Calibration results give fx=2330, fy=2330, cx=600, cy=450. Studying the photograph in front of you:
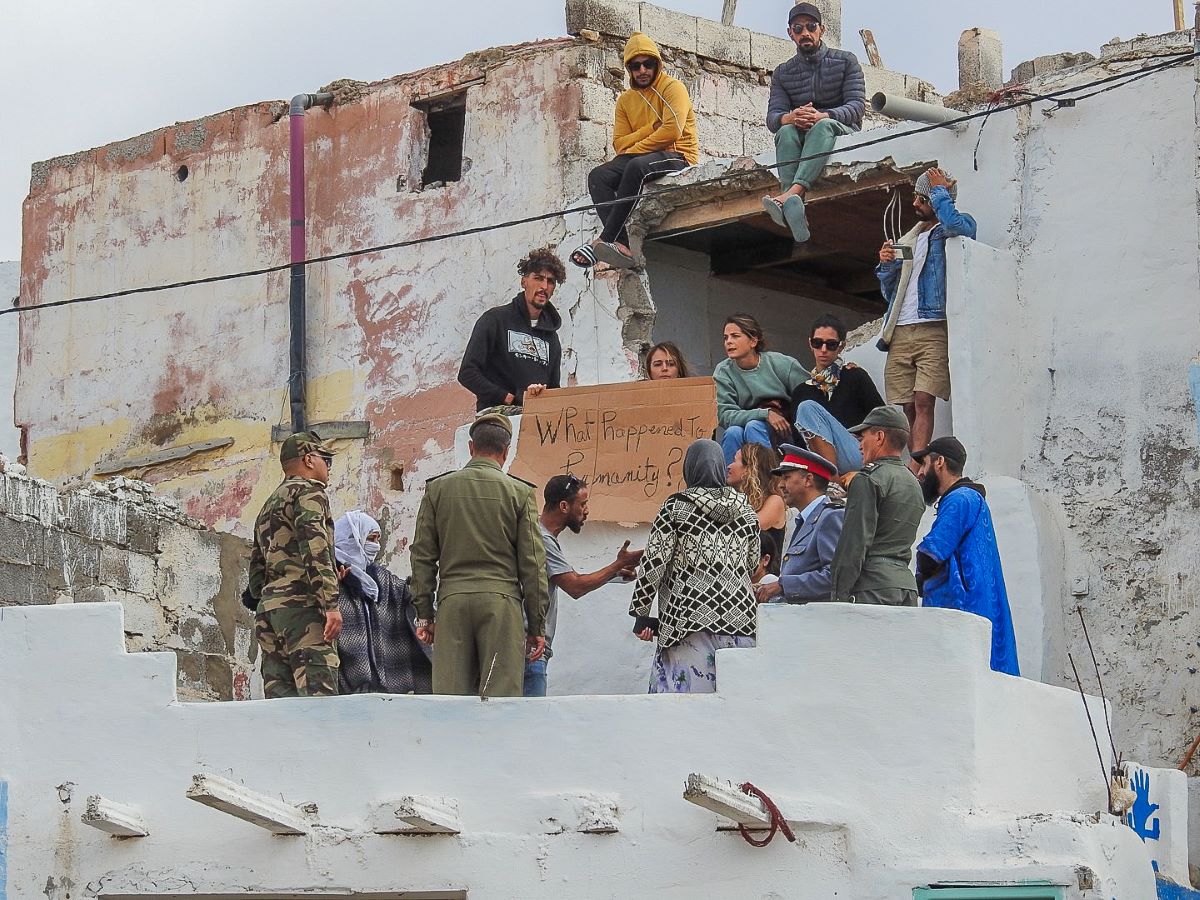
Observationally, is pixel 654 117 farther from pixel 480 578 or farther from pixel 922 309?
pixel 480 578

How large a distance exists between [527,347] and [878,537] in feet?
12.7

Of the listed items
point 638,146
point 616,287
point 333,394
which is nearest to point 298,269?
point 333,394

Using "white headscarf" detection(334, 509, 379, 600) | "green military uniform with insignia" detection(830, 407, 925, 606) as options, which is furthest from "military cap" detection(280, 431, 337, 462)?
"green military uniform with insignia" detection(830, 407, 925, 606)

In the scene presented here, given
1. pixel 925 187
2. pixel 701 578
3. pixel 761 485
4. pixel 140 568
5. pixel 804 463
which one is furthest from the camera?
pixel 140 568

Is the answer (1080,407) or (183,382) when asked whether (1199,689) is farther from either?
(183,382)

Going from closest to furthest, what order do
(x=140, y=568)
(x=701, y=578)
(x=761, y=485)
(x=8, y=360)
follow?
(x=701, y=578)
(x=761, y=485)
(x=140, y=568)
(x=8, y=360)

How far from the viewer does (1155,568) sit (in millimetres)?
12352

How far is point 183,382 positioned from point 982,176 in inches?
297

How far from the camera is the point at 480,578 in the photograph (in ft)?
32.5

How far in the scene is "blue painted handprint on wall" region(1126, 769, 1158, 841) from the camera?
1048cm

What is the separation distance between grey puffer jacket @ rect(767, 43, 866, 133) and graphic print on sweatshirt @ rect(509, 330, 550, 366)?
2.11m

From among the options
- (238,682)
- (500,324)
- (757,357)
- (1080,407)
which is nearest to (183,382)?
(238,682)

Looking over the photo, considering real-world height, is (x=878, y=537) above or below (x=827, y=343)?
below

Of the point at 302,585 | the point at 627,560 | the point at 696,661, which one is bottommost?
the point at 696,661
